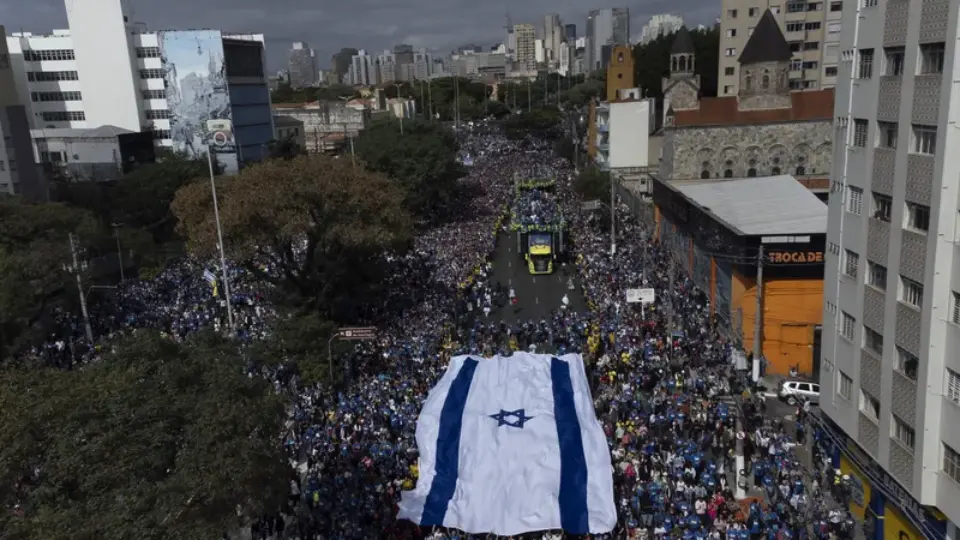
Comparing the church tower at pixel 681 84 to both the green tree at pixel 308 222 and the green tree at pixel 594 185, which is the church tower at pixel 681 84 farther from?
the green tree at pixel 308 222

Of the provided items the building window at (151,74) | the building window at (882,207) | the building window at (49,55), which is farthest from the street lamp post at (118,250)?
the building window at (882,207)

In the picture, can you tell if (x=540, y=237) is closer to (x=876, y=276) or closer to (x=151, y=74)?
(x=876, y=276)

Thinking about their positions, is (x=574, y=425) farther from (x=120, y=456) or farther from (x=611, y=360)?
(x=120, y=456)

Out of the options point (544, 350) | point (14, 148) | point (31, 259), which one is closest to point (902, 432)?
point (544, 350)

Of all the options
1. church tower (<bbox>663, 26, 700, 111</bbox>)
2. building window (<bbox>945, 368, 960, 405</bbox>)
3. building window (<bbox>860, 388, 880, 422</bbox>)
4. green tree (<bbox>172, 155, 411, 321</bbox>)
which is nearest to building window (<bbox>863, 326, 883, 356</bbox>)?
building window (<bbox>860, 388, 880, 422</bbox>)

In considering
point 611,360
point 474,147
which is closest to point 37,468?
point 611,360

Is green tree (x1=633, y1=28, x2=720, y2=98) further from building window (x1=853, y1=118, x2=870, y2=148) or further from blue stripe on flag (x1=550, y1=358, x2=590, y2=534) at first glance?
building window (x1=853, y1=118, x2=870, y2=148)
